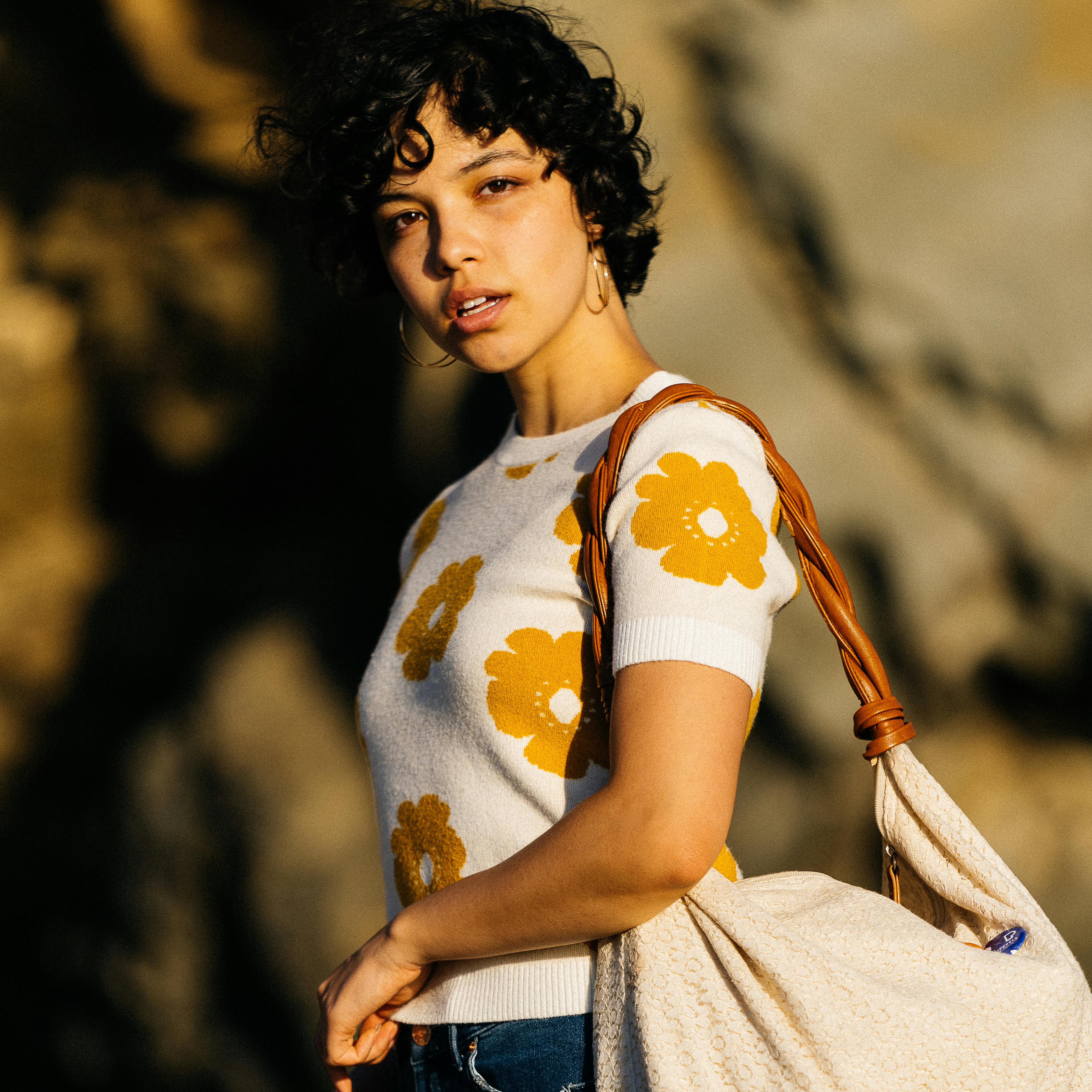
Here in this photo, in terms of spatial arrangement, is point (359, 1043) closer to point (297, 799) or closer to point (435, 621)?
point (435, 621)

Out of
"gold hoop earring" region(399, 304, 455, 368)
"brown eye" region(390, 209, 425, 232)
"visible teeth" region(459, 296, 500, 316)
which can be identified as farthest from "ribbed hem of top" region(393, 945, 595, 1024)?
"gold hoop earring" region(399, 304, 455, 368)

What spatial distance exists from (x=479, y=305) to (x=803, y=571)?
0.40 m

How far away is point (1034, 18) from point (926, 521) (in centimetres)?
70

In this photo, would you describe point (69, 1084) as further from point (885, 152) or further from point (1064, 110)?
point (1064, 110)

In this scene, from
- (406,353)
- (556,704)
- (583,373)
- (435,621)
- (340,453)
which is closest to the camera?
(556,704)

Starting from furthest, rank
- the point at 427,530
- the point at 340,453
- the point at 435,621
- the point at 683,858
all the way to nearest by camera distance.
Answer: the point at 340,453
the point at 427,530
the point at 435,621
the point at 683,858

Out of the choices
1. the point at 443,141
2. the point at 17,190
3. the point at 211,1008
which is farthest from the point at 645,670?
the point at 17,190

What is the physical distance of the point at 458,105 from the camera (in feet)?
3.29

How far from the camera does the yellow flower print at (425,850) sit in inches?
34.4

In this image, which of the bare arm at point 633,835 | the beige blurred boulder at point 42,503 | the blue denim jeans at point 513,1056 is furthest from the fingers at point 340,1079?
the beige blurred boulder at point 42,503

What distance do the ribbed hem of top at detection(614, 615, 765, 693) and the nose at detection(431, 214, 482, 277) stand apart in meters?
0.42

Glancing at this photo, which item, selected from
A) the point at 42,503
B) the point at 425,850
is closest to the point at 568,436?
the point at 425,850

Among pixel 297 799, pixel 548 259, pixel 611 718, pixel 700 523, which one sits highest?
pixel 548 259

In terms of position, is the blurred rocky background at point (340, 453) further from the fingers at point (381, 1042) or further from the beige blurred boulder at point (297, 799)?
the fingers at point (381, 1042)
